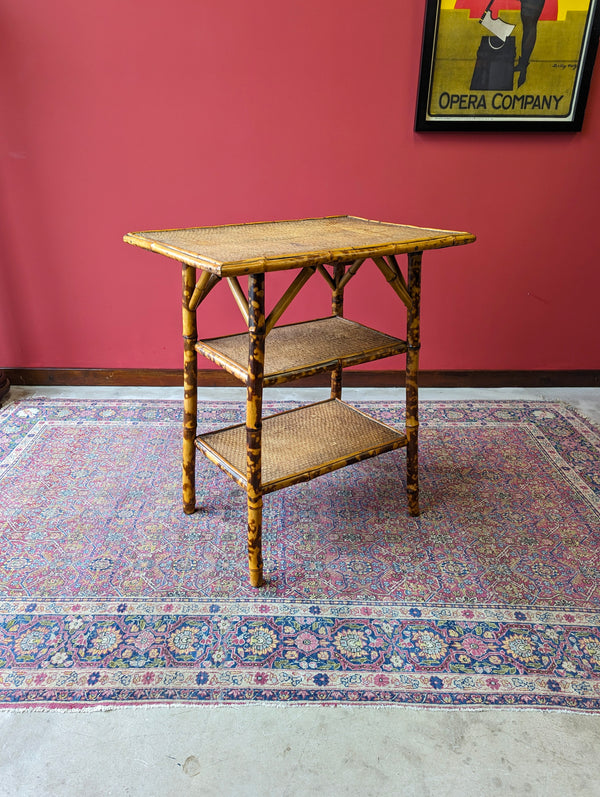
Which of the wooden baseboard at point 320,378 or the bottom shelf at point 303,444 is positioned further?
the wooden baseboard at point 320,378

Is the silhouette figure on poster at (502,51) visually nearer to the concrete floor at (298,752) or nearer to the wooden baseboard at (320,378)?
the wooden baseboard at (320,378)

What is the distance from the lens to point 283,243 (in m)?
1.70

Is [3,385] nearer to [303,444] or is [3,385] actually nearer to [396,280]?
[303,444]

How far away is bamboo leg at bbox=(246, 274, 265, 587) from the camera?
1528mm

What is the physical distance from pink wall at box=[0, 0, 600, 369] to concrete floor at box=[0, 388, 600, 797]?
6.97ft

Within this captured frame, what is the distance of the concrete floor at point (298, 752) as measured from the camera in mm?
1241

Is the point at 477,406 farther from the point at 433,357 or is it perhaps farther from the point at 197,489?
the point at 197,489

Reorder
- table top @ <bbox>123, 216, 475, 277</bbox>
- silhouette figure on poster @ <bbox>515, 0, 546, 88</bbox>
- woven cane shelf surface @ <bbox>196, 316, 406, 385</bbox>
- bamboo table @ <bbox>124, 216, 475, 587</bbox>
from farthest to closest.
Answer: silhouette figure on poster @ <bbox>515, 0, 546, 88</bbox>, woven cane shelf surface @ <bbox>196, 316, 406, 385</bbox>, bamboo table @ <bbox>124, 216, 475, 587</bbox>, table top @ <bbox>123, 216, 475, 277</bbox>

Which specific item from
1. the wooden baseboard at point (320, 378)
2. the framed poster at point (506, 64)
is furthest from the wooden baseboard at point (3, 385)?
the framed poster at point (506, 64)

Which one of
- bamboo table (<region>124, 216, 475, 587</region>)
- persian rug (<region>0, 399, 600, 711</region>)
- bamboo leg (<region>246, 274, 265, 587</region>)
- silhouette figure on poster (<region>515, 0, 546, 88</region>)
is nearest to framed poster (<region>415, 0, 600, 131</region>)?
silhouette figure on poster (<region>515, 0, 546, 88</region>)

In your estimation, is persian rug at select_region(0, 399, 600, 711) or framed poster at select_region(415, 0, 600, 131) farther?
framed poster at select_region(415, 0, 600, 131)

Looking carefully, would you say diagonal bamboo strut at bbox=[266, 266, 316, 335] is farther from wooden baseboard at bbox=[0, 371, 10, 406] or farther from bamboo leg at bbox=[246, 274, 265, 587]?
wooden baseboard at bbox=[0, 371, 10, 406]

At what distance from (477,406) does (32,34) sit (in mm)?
2801

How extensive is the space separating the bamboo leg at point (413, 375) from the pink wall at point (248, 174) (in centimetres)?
121
